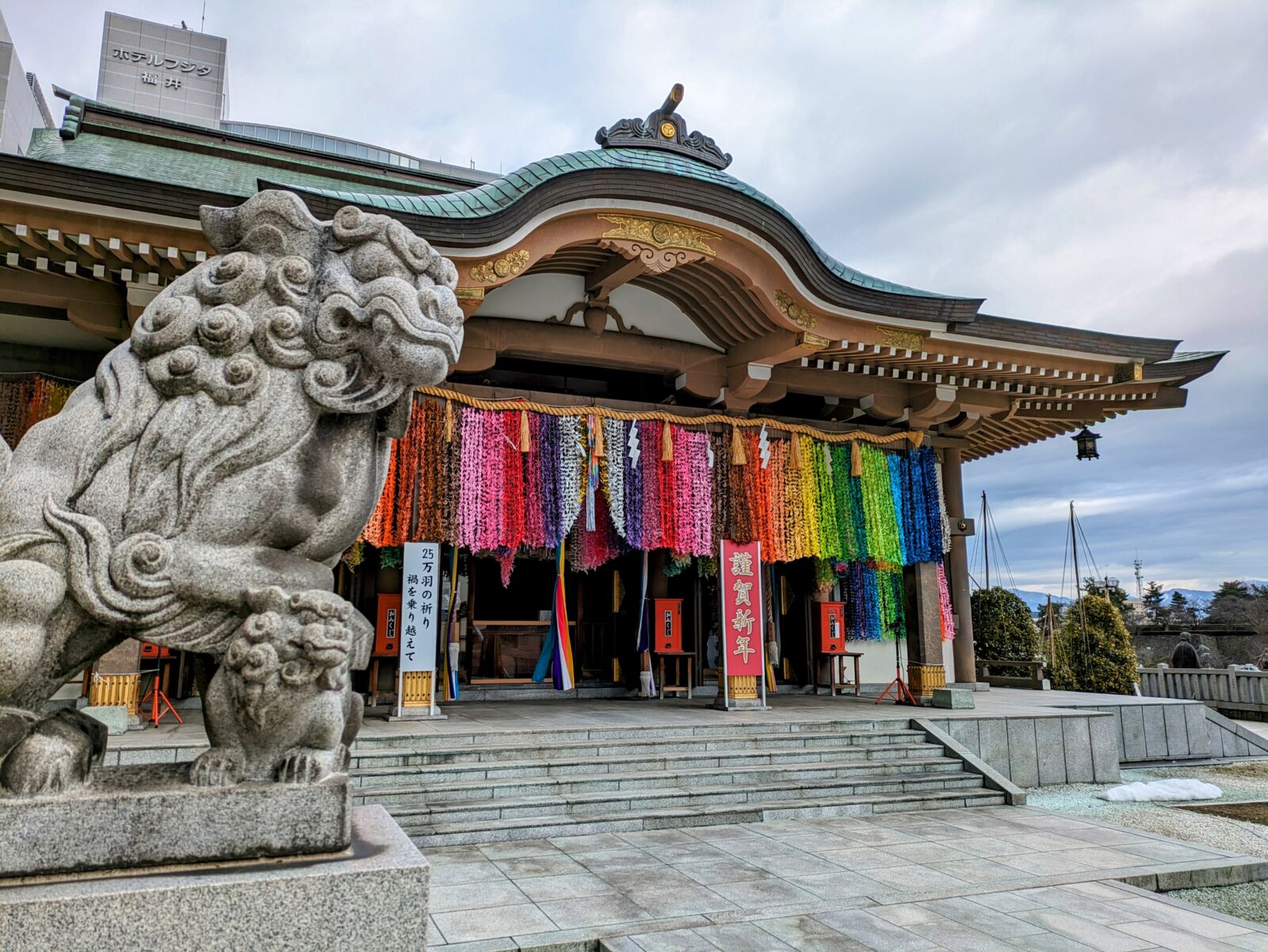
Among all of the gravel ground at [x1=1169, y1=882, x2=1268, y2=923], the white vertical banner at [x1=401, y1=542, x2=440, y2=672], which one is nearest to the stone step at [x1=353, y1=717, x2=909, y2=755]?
the white vertical banner at [x1=401, y1=542, x2=440, y2=672]

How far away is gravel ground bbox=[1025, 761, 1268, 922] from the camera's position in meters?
5.06

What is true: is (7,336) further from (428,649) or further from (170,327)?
(170,327)

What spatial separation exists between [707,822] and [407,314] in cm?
Answer: 500

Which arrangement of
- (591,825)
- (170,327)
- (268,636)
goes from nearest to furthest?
(268,636)
(170,327)
(591,825)

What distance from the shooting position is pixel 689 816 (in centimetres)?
640

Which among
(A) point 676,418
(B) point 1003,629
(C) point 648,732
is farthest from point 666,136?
(B) point 1003,629

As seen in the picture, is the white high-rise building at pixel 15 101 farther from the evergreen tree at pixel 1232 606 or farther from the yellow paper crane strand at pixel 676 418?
the evergreen tree at pixel 1232 606

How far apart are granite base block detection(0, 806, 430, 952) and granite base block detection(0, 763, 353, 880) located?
0.05m

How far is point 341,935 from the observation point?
8.32 ft

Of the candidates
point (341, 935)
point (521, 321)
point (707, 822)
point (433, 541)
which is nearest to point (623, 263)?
point (521, 321)

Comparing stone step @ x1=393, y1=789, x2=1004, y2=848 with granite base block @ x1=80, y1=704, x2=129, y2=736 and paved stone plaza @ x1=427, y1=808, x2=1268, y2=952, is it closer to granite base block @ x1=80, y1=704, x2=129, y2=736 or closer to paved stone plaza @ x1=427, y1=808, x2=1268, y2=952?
paved stone plaza @ x1=427, y1=808, x2=1268, y2=952

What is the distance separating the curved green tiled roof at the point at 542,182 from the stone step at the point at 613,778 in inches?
198

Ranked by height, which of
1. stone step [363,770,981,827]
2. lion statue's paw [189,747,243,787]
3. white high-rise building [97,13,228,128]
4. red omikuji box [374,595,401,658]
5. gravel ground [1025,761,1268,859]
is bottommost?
gravel ground [1025,761,1268,859]

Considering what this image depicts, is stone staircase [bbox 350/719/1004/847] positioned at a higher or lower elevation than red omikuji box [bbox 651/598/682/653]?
lower
